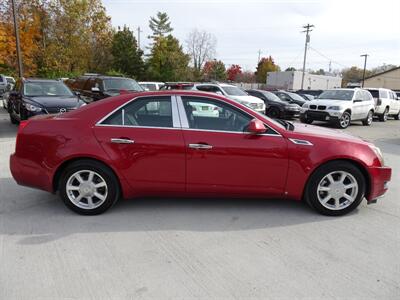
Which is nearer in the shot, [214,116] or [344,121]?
[214,116]

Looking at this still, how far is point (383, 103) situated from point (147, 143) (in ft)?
57.8

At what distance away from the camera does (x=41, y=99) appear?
9.34m

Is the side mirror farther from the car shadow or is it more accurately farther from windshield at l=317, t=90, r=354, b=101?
windshield at l=317, t=90, r=354, b=101

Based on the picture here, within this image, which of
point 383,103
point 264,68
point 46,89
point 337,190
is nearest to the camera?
point 337,190

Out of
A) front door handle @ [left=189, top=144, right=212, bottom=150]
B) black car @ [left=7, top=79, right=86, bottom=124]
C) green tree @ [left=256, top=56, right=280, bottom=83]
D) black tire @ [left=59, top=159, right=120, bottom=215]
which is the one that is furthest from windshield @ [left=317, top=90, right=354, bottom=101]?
green tree @ [left=256, top=56, right=280, bottom=83]

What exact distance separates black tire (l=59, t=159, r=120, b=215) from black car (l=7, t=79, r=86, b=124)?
544 cm

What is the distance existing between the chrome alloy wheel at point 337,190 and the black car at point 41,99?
7189 millimetres

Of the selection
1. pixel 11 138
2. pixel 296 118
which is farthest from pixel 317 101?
pixel 11 138

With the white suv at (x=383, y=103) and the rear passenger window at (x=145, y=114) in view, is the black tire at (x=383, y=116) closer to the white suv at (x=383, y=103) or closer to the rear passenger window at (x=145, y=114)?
the white suv at (x=383, y=103)

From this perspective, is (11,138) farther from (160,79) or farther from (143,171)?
(160,79)

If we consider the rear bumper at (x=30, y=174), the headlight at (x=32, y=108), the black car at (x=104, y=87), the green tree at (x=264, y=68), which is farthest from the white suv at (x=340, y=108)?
the green tree at (x=264, y=68)

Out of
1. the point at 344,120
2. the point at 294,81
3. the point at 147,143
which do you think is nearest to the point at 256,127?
the point at 147,143

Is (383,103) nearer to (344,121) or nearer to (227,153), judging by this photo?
(344,121)

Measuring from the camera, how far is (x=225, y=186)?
13.3 feet
